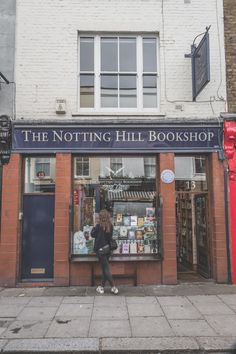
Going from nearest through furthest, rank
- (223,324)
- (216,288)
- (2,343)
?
(2,343) → (223,324) → (216,288)

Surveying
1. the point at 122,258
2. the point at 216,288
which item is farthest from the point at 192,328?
the point at 122,258

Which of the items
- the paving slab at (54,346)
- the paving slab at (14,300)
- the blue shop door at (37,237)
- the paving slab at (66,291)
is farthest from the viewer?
the blue shop door at (37,237)

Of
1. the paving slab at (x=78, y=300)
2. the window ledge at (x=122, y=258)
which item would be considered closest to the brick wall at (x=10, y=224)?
the window ledge at (x=122, y=258)

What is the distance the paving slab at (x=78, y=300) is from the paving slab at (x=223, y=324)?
255 centimetres

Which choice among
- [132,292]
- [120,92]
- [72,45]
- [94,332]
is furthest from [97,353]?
[72,45]

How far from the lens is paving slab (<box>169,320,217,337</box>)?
6.03 meters

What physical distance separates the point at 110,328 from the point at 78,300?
1.95 meters

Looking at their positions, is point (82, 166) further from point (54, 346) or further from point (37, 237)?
point (54, 346)

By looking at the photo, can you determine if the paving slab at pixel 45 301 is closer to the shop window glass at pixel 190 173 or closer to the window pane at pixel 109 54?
the shop window glass at pixel 190 173

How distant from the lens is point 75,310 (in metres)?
7.38

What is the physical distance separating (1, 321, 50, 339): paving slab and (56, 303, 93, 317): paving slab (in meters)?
0.58

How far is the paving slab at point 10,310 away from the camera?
23.5 ft

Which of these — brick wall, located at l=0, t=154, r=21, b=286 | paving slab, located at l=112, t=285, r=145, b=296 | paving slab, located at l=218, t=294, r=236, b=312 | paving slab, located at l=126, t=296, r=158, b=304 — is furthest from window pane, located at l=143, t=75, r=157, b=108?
paving slab, located at l=218, t=294, r=236, b=312

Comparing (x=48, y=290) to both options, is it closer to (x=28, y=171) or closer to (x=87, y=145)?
(x=28, y=171)
